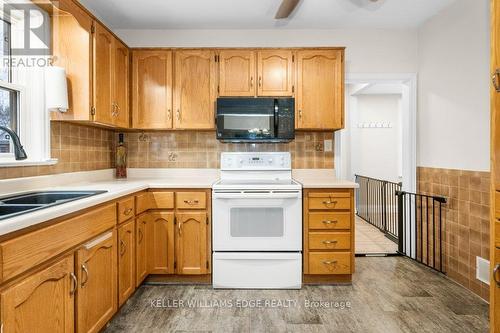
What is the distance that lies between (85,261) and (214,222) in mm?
1136

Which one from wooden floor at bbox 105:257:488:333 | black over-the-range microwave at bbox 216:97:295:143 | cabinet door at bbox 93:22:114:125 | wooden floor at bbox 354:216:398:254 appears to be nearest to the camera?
wooden floor at bbox 105:257:488:333

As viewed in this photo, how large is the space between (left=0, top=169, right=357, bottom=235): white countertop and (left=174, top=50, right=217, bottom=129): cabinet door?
0.57 meters

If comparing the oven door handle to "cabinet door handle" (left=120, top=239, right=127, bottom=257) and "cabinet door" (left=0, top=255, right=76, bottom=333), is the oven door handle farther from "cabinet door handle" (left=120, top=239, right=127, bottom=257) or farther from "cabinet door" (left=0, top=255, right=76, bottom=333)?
"cabinet door" (left=0, top=255, right=76, bottom=333)

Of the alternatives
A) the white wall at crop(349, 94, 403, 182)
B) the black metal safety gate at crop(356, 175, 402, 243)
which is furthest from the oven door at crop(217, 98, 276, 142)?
the white wall at crop(349, 94, 403, 182)

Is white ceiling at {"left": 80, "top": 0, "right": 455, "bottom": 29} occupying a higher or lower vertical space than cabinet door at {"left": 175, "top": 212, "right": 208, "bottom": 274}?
higher

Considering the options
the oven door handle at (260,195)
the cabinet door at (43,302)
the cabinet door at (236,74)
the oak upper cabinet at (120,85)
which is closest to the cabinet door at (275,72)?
the cabinet door at (236,74)

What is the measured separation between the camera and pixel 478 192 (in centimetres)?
241

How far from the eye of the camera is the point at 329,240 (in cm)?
262

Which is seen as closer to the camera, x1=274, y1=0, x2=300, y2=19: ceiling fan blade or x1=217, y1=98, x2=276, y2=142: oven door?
x1=274, y1=0, x2=300, y2=19: ceiling fan blade

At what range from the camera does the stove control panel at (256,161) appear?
10.3 feet

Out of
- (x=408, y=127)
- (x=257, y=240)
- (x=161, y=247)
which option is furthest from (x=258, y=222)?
(x=408, y=127)

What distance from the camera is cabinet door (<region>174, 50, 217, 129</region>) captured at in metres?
2.95

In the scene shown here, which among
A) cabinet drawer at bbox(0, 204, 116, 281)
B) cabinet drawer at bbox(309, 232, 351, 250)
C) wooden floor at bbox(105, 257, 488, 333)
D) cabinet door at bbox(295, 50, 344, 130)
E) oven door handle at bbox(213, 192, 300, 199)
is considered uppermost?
cabinet door at bbox(295, 50, 344, 130)

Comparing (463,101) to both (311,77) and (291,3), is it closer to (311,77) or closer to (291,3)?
(311,77)
